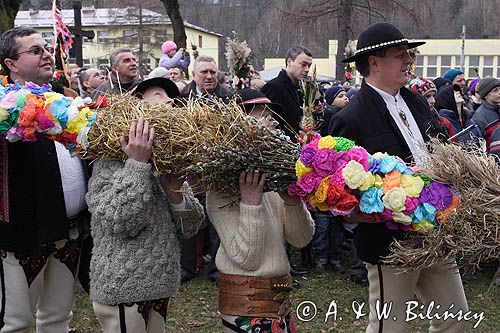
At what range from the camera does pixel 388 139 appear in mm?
3576

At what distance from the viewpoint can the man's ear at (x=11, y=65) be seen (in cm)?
377

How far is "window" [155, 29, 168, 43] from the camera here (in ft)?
189

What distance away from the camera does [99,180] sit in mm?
3135

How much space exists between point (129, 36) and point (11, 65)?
58732 mm

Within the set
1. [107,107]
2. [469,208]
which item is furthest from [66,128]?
[469,208]

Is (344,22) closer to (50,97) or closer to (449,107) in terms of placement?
(449,107)

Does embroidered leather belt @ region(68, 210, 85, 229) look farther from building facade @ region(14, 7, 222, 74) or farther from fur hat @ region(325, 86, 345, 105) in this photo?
building facade @ region(14, 7, 222, 74)

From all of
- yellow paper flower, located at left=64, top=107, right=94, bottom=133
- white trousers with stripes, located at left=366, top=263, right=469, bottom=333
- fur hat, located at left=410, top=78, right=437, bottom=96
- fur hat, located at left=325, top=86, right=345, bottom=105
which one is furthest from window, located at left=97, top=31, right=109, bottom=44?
white trousers with stripes, located at left=366, top=263, right=469, bottom=333

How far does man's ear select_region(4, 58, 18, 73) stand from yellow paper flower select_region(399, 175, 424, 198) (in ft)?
7.77

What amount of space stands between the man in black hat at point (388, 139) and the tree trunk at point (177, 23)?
1795cm

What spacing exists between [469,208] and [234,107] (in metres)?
1.18

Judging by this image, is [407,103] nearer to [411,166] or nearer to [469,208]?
[411,166]

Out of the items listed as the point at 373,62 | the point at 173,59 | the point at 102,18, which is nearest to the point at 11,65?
the point at 373,62

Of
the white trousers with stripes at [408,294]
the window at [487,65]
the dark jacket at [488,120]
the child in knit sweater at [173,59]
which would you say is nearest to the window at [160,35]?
the window at [487,65]
